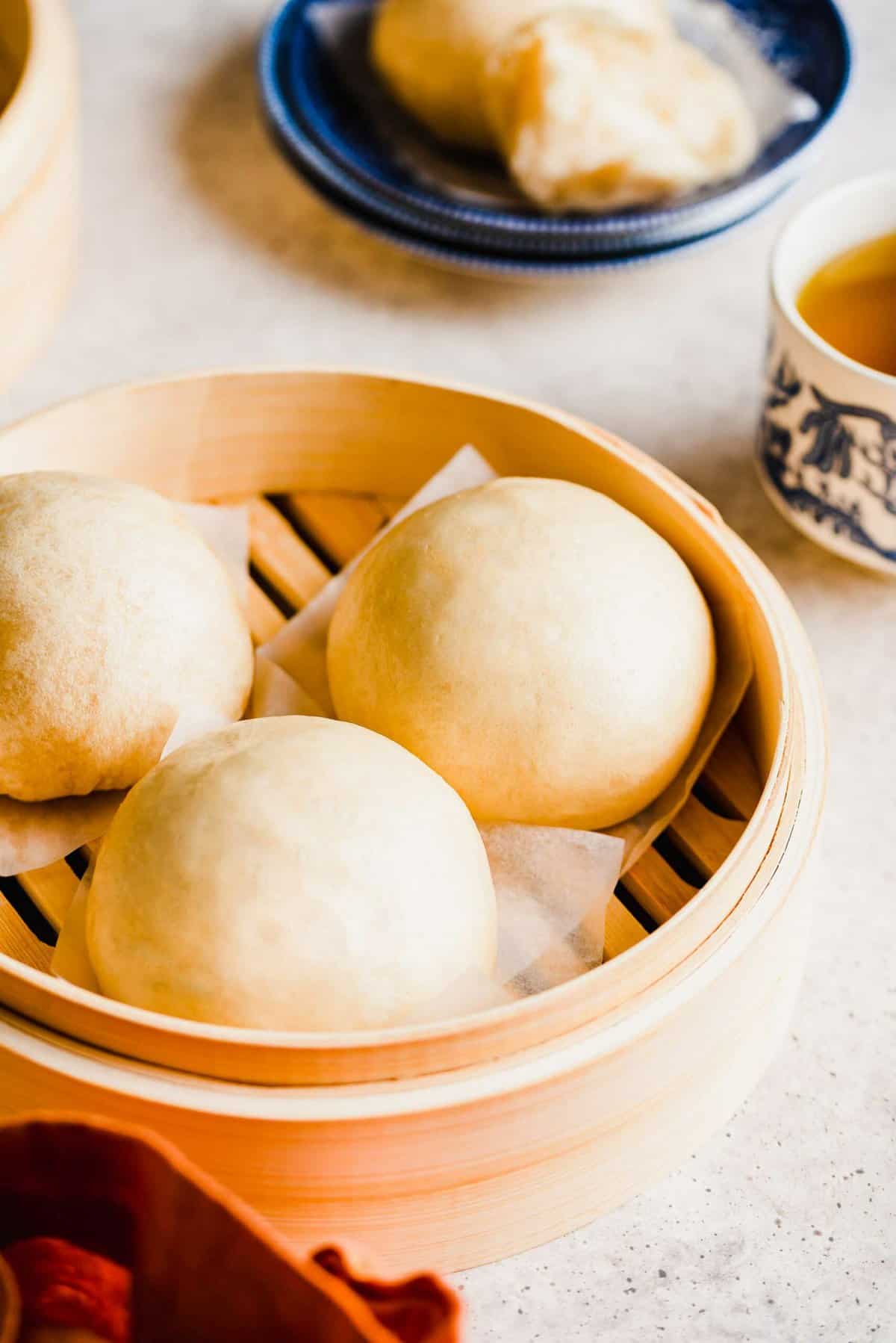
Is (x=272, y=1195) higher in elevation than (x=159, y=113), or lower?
lower

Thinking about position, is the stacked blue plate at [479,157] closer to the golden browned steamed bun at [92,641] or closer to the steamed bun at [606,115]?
the steamed bun at [606,115]

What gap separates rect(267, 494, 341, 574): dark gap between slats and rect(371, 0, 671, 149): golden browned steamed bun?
437mm

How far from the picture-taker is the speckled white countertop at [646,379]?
1.93ft

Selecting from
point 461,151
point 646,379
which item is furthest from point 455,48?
point 646,379

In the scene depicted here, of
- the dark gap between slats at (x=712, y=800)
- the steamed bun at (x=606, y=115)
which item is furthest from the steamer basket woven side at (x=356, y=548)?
the steamed bun at (x=606, y=115)

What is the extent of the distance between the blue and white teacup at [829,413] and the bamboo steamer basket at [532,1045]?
11 cm

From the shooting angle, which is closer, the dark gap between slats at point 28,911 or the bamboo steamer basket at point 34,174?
the dark gap between slats at point 28,911

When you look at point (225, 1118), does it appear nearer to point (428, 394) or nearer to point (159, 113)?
point (428, 394)

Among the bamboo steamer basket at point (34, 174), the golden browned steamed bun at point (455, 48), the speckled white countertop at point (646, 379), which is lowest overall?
the speckled white countertop at point (646, 379)

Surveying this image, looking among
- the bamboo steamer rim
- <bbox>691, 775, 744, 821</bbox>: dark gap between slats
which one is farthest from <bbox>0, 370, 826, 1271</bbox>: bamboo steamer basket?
the bamboo steamer rim

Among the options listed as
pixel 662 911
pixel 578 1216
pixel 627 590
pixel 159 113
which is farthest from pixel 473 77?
pixel 578 1216

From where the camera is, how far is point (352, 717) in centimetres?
70

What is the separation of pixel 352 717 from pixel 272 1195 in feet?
0.84

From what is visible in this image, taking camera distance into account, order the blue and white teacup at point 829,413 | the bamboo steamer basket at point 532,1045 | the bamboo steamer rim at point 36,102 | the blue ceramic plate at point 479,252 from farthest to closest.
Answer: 1. the blue ceramic plate at point 479,252
2. the bamboo steamer rim at point 36,102
3. the blue and white teacup at point 829,413
4. the bamboo steamer basket at point 532,1045
